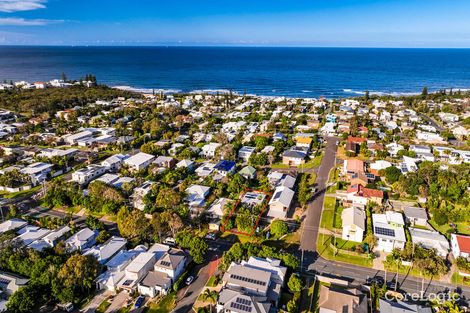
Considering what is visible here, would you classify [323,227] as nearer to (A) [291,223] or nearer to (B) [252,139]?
(A) [291,223]

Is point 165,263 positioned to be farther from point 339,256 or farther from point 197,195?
point 339,256

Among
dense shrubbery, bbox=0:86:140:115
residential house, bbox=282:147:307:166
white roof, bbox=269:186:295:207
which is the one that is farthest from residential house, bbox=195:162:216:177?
dense shrubbery, bbox=0:86:140:115

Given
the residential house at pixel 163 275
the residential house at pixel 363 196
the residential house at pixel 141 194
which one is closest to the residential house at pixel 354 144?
the residential house at pixel 363 196

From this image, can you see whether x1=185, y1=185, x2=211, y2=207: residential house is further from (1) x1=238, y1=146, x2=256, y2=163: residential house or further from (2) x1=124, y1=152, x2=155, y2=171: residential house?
(1) x1=238, y1=146, x2=256, y2=163: residential house

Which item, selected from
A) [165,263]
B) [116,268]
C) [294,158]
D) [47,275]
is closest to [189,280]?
[165,263]

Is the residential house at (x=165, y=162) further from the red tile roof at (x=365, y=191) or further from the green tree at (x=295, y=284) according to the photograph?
the green tree at (x=295, y=284)

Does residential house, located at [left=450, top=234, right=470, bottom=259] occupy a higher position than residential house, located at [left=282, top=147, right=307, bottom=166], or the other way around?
residential house, located at [left=282, top=147, right=307, bottom=166]

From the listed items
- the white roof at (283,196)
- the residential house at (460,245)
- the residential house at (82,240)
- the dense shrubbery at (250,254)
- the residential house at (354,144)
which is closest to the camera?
the dense shrubbery at (250,254)
